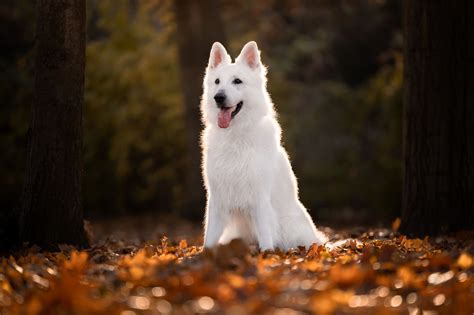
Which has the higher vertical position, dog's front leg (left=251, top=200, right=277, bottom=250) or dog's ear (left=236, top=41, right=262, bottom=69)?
dog's ear (left=236, top=41, right=262, bottom=69)

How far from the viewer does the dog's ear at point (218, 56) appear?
6461mm

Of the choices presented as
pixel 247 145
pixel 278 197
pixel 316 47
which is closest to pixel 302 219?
pixel 278 197

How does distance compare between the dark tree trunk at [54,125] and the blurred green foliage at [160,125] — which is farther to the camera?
the blurred green foliage at [160,125]

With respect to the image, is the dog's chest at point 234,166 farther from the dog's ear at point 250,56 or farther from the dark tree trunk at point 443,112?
the dark tree trunk at point 443,112

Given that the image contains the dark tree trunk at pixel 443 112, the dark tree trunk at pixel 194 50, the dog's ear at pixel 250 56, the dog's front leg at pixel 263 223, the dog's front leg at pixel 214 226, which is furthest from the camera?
the dark tree trunk at pixel 194 50

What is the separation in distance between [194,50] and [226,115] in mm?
7001

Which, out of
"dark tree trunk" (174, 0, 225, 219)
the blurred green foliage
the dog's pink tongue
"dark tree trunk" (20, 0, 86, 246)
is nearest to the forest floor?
"dark tree trunk" (20, 0, 86, 246)

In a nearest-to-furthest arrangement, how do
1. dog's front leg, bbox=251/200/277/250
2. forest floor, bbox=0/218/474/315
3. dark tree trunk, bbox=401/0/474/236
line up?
forest floor, bbox=0/218/474/315 < dog's front leg, bbox=251/200/277/250 < dark tree trunk, bbox=401/0/474/236

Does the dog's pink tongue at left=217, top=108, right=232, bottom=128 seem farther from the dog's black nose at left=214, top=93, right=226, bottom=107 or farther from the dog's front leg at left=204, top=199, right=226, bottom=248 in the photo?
the dog's front leg at left=204, top=199, right=226, bottom=248

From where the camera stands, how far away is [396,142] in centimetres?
1312

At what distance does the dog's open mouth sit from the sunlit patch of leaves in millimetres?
1458

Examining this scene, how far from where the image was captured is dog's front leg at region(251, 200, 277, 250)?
597 centimetres

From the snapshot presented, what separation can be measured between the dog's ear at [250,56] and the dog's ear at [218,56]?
5.4 inches

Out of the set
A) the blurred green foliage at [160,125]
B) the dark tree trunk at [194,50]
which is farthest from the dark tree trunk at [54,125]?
the blurred green foliage at [160,125]
